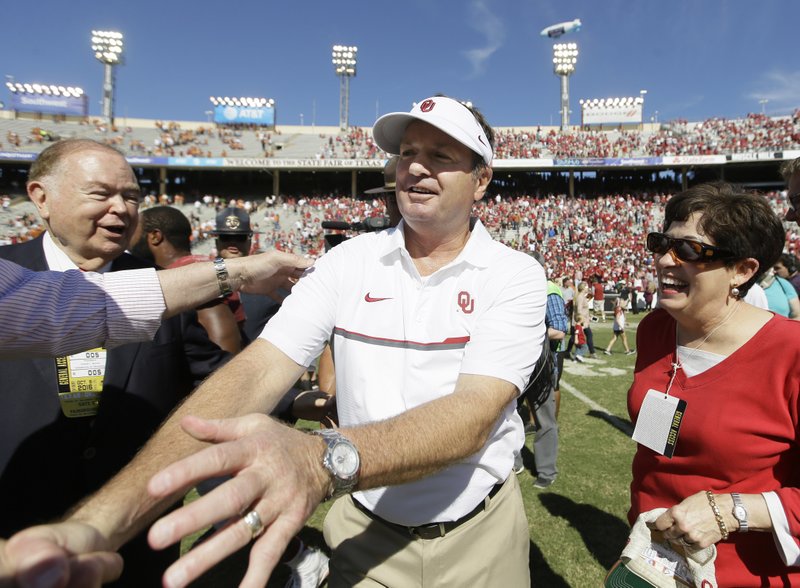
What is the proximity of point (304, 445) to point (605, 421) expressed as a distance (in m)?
7.62

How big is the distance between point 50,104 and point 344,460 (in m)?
59.6

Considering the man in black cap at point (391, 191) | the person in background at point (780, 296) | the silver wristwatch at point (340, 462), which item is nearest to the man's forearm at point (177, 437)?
the silver wristwatch at point (340, 462)

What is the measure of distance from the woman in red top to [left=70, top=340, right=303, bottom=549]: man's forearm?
64.2 inches

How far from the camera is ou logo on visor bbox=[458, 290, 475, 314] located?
178 centimetres

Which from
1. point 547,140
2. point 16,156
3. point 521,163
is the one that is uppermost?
point 547,140

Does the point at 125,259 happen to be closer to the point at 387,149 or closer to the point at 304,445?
the point at 387,149

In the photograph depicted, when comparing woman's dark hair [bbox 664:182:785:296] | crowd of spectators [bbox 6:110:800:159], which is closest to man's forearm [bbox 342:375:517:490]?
woman's dark hair [bbox 664:182:785:296]

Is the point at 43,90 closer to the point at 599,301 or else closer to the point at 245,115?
the point at 245,115

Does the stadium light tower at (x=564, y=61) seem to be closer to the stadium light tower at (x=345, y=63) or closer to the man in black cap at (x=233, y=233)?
the stadium light tower at (x=345, y=63)

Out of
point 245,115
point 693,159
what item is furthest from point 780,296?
point 245,115

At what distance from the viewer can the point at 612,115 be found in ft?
161

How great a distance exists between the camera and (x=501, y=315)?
1.65m

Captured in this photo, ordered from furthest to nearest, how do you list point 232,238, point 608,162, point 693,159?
1. point 608,162
2. point 693,159
3. point 232,238

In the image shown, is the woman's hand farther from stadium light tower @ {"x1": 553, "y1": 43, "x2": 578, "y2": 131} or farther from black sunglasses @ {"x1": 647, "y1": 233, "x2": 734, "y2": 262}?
stadium light tower @ {"x1": 553, "y1": 43, "x2": 578, "y2": 131}
